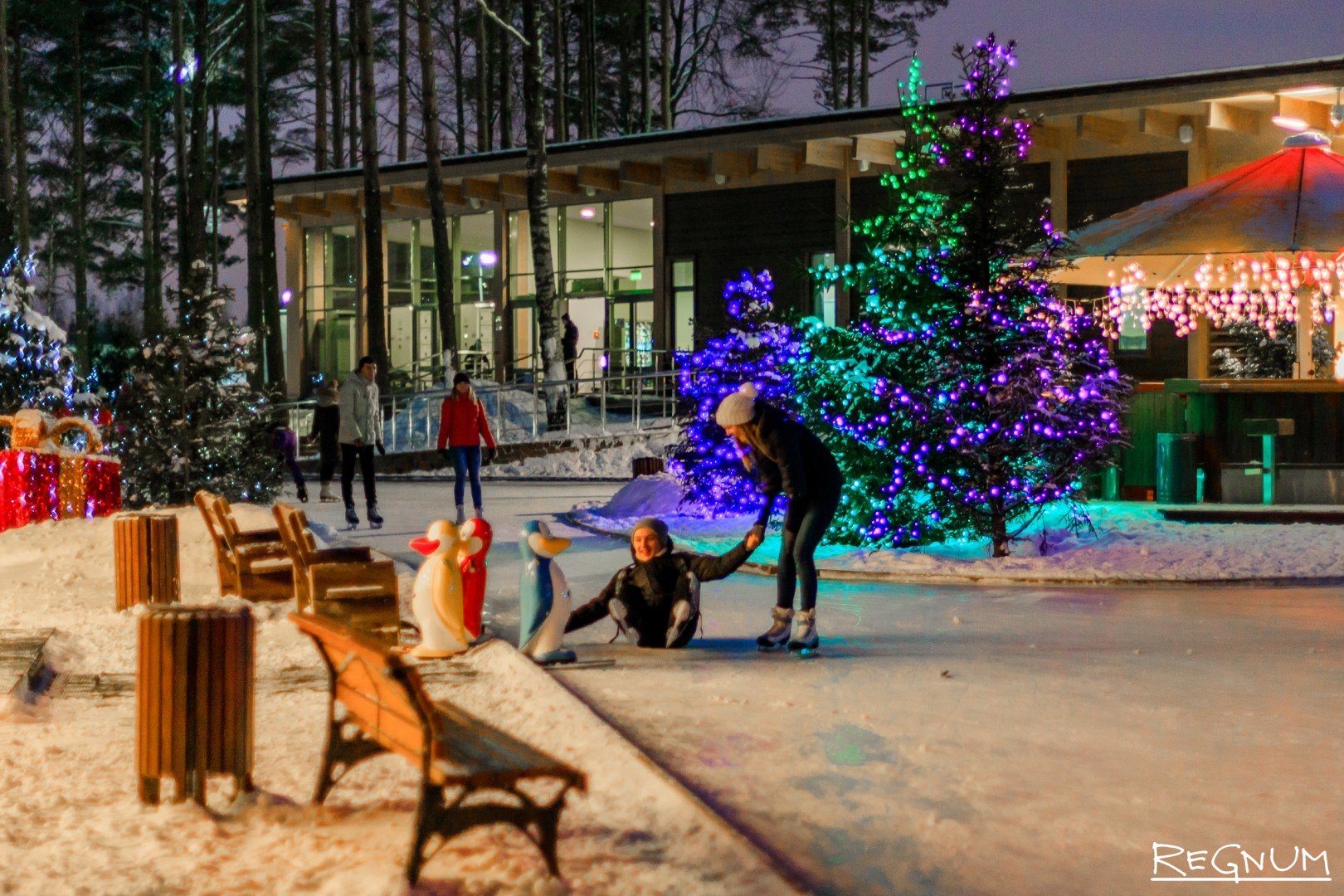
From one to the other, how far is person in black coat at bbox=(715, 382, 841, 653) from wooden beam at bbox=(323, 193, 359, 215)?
33.5 meters

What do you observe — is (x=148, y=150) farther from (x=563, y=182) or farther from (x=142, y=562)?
(x=142, y=562)

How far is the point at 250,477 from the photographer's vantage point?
58.3 feet

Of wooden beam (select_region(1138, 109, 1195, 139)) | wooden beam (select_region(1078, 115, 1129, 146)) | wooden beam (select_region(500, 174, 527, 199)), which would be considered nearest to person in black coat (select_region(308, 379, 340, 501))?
wooden beam (select_region(1078, 115, 1129, 146))

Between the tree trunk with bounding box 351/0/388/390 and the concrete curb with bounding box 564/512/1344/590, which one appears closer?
the concrete curb with bounding box 564/512/1344/590

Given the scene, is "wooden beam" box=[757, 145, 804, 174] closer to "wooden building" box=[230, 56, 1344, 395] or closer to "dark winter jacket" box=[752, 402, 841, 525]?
"wooden building" box=[230, 56, 1344, 395]

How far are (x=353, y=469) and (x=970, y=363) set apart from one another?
7.55 metres

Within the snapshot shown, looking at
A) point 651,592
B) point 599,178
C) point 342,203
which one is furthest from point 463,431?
point 342,203

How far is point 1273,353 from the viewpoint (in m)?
22.3

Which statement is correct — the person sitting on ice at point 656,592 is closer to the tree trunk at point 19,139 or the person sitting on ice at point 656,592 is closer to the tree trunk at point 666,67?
the tree trunk at point 666,67

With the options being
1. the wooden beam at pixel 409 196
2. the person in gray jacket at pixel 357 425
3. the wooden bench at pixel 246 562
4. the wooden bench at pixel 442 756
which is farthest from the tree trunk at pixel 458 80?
the wooden bench at pixel 442 756

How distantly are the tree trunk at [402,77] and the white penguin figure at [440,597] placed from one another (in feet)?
111

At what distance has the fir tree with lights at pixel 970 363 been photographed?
13711mm

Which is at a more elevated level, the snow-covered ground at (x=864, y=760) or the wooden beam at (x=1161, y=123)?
the wooden beam at (x=1161, y=123)

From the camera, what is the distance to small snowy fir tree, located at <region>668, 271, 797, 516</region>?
16.5 meters
